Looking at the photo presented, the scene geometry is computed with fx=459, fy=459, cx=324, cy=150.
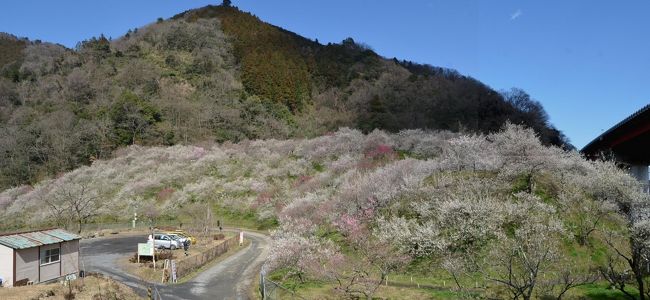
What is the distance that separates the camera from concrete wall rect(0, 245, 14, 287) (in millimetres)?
23734

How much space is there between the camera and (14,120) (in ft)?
281

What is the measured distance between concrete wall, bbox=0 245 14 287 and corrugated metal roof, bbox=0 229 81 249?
35cm

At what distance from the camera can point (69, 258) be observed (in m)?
27.2

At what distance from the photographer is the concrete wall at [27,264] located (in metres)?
24.0

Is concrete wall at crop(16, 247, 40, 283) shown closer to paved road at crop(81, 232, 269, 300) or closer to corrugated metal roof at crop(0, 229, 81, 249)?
corrugated metal roof at crop(0, 229, 81, 249)

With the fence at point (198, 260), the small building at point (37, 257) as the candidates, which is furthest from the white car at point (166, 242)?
the small building at point (37, 257)

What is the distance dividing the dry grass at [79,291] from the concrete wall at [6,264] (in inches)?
57.1

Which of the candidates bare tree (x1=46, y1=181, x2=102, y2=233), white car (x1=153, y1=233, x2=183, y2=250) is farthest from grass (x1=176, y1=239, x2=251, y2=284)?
bare tree (x1=46, y1=181, x2=102, y2=233)

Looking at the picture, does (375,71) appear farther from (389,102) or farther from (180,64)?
(180,64)

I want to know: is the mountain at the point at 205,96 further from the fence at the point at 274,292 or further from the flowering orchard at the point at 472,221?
the fence at the point at 274,292

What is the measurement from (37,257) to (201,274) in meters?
9.00

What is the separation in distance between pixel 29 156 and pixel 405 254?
239ft

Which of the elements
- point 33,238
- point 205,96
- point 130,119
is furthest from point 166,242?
point 205,96

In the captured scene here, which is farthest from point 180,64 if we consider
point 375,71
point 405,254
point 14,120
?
point 405,254
